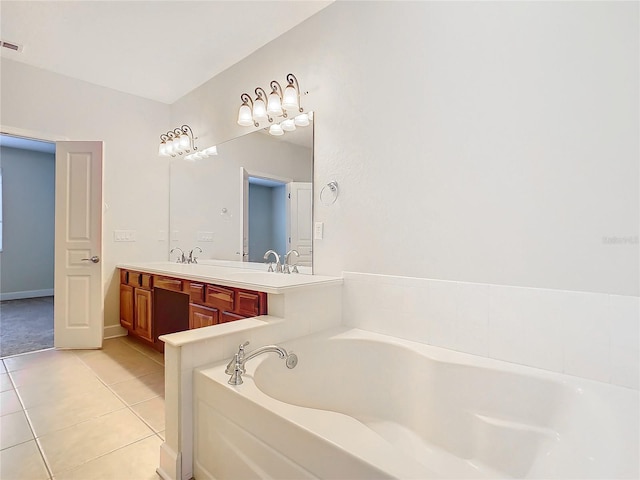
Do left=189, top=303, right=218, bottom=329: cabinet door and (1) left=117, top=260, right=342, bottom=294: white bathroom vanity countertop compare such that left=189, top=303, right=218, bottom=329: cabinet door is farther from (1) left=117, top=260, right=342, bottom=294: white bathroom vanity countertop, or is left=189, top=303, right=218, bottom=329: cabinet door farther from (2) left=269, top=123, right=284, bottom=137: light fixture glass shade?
(2) left=269, top=123, right=284, bottom=137: light fixture glass shade

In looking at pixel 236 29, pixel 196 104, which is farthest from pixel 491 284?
pixel 196 104

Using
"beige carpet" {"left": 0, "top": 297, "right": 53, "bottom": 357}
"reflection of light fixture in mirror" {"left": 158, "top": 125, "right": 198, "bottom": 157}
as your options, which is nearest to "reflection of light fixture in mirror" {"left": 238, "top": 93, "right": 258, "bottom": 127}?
"reflection of light fixture in mirror" {"left": 158, "top": 125, "right": 198, "bottom": 157}

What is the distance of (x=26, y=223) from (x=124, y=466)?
6.11m

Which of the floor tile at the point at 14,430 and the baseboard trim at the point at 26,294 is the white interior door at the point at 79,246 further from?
the baseboard trim at the point at 26,294

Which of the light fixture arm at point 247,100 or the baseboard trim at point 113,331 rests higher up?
the light fixture arm at point 247,100

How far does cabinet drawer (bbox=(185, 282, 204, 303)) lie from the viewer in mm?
2441

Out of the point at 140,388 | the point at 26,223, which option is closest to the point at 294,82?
the point at 140,388

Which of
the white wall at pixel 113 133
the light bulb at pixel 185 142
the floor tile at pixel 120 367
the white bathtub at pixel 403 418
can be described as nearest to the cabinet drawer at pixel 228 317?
the white bathtub at pixel 403 418

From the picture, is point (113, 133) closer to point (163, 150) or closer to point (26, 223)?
point (163, 150)

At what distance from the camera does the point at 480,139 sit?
165 centimetres

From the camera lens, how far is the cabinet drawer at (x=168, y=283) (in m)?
2.70

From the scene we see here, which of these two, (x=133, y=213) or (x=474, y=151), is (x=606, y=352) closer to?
(x=474, y=151)

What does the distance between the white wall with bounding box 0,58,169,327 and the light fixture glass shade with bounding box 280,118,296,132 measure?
200 centimetres

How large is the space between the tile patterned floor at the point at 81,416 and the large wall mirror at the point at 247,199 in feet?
4.03
